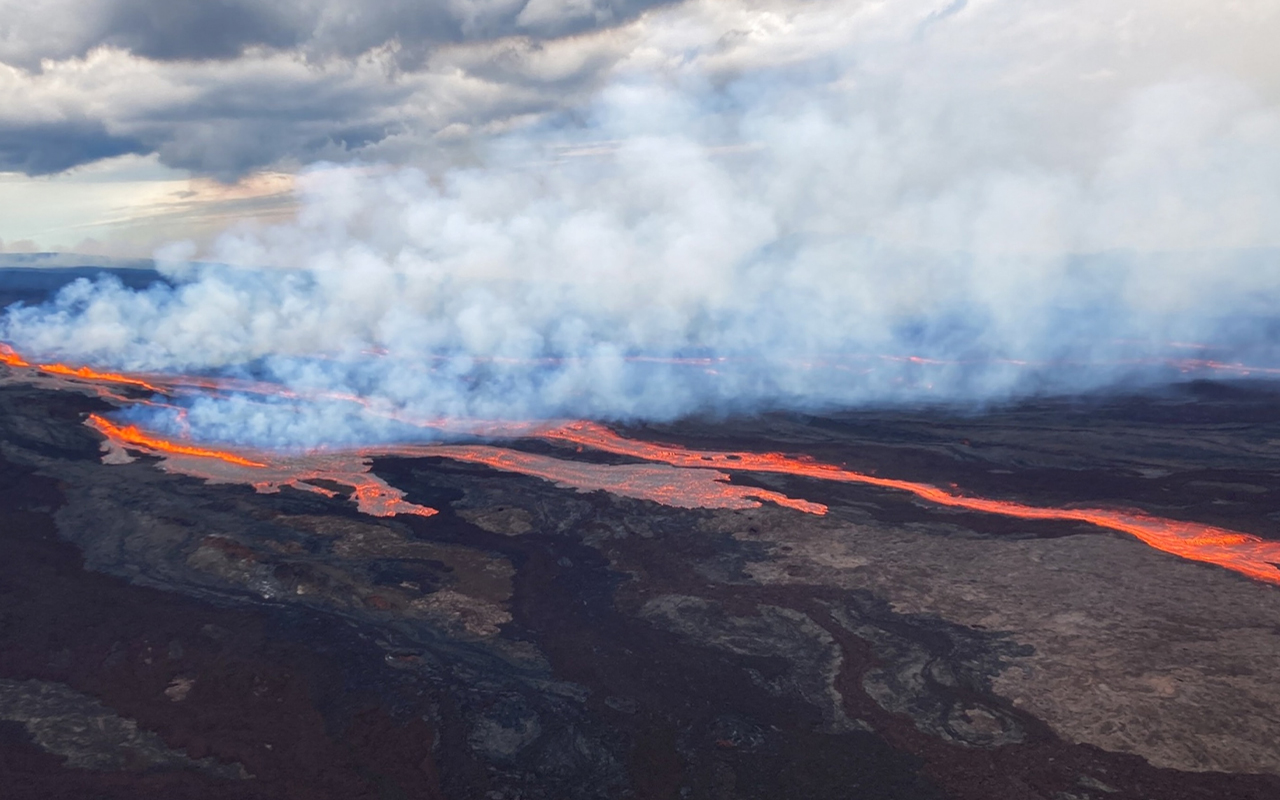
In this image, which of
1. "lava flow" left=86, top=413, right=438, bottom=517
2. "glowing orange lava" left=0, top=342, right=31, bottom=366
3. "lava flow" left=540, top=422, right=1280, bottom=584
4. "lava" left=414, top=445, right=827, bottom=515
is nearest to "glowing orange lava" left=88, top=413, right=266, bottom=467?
"lava flow" left=86, top=413, right=438, bottom=517

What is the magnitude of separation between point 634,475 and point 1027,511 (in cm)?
1365

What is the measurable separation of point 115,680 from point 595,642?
9903 millimetres

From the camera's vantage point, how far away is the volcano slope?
14.3 meters

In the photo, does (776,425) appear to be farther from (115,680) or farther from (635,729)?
(115,680)

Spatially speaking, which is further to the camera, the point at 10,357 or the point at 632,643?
the point at 10,357

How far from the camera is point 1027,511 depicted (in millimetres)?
→ 26875

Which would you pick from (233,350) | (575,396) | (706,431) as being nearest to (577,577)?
(706,431)

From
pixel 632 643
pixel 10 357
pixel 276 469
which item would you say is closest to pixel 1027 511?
pixel 632 643

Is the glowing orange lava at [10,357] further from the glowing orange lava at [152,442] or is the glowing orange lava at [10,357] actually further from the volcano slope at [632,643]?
the volcano slope at [632,643]

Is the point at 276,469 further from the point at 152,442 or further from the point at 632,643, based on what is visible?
the point at 632,643

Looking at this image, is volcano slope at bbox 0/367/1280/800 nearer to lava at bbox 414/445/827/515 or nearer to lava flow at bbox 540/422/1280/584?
lava at bbox 414/445/827/515

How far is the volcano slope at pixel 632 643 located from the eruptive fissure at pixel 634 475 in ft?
2.75

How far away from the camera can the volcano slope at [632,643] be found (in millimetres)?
14328

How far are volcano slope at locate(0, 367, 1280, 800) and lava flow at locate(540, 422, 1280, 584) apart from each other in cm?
89
